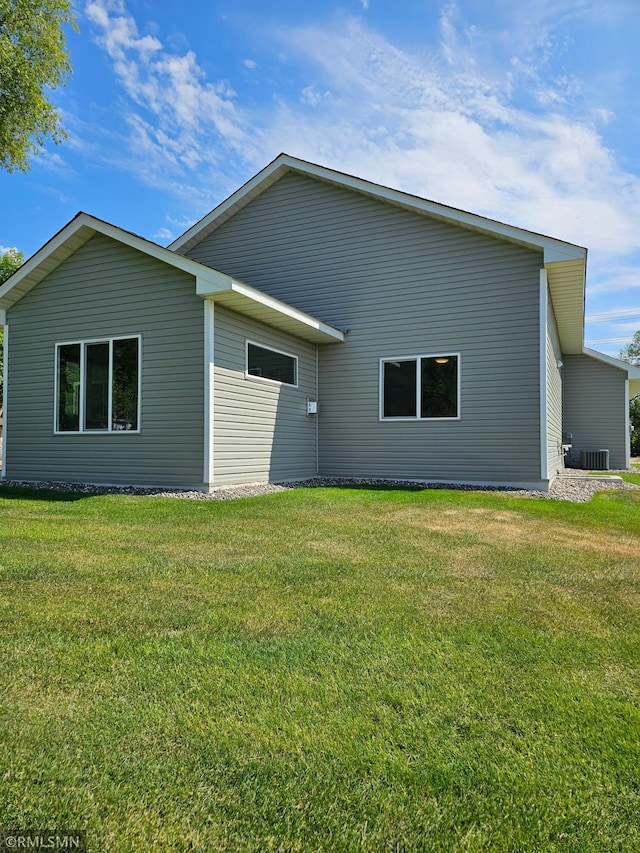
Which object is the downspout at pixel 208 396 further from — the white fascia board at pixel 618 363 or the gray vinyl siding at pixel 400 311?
the white fascia board at pixel 618 363

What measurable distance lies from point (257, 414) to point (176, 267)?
2.78 m

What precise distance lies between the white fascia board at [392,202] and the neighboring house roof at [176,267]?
2.92m

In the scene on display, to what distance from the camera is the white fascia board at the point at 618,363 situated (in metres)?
15.7

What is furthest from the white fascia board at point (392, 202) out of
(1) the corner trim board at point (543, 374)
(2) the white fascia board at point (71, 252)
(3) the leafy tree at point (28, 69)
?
(3) the leafy tree at point (28, 69)

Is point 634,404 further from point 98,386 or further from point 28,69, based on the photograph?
point 28,69

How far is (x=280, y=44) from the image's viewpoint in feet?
32.8

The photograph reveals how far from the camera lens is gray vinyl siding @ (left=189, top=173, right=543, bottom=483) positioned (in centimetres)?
934

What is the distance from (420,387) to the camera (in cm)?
1016

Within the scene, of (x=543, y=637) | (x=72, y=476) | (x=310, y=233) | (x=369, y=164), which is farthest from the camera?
(x=369, y=164)

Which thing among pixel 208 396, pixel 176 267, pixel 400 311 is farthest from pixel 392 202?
pixel 208 396

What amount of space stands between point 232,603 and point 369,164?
43.0 ft

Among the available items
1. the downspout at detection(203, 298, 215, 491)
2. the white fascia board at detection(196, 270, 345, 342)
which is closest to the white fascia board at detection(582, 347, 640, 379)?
the white fascia board at detection(196, 270, 345, 342)

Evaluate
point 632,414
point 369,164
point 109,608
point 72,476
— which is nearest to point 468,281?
point 369,164

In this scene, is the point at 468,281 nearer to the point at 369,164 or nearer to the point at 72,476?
the point at 369,164
